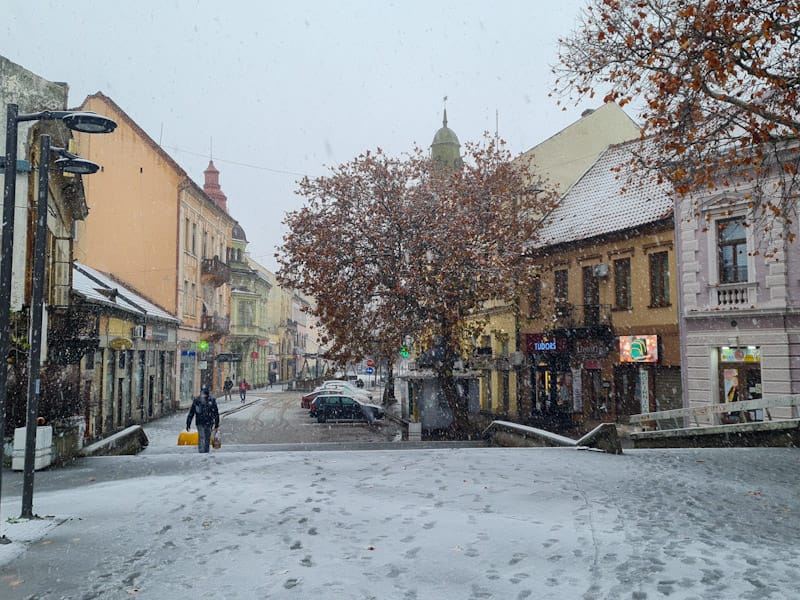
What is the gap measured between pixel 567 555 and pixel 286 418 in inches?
1159

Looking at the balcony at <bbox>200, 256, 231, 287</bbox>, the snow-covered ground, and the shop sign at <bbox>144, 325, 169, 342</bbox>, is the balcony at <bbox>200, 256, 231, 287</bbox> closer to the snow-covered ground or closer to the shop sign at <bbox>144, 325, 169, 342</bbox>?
the shop sign at <bbox>144, 325, 169, 342</bbox>

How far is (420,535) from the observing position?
6.75 meters

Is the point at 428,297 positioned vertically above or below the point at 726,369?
above

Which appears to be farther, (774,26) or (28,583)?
(774,26)

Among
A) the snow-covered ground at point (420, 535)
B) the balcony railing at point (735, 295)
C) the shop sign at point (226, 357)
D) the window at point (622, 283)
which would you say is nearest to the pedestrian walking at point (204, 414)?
the snow-covered ground at point (420, 535)

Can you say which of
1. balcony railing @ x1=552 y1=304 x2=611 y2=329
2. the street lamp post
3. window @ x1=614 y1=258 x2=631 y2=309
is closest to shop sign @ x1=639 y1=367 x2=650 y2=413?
balcony railing @ x1=552 y1=304 x2=611 y2=329

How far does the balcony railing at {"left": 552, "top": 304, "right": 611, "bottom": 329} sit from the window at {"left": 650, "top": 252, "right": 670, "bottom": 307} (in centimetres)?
251

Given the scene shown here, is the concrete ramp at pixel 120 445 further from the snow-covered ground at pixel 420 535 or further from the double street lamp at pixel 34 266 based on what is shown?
the double street lamp at pixel 34 266

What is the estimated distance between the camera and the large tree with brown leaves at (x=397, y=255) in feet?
73.9

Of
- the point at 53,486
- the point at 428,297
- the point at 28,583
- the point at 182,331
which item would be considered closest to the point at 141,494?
the point at 53,486

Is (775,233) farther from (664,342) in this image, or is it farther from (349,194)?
(349,194)

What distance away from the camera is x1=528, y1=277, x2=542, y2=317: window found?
31.9 meters

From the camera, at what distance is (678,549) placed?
6.13 meters

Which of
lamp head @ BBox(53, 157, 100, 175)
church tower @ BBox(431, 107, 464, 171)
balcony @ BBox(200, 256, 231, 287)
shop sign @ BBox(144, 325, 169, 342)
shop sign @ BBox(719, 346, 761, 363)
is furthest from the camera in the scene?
church tower @ BBox(431, 107, 464, 171)
